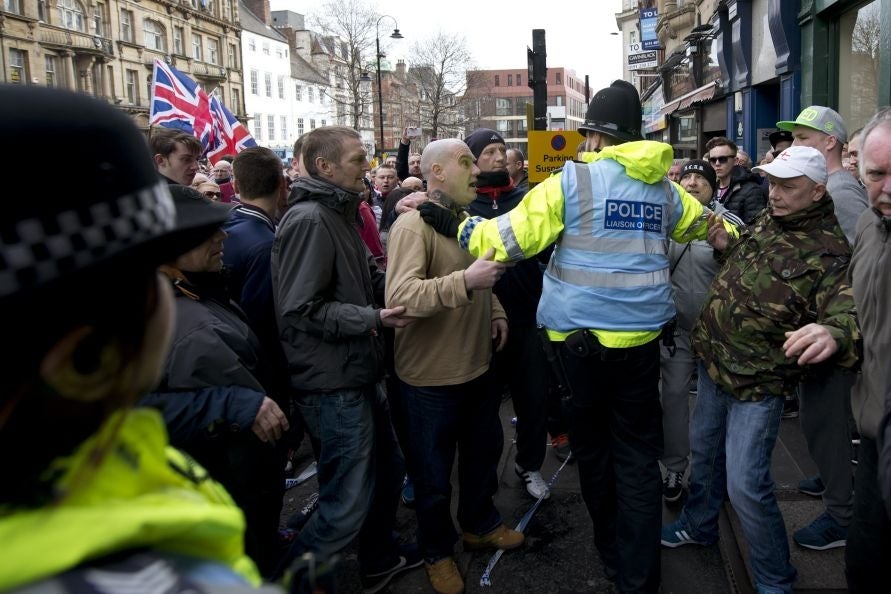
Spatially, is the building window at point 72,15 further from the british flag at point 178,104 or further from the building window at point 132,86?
the british flag at point 178,104

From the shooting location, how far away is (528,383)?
4.19m

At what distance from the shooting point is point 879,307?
232 centimetres

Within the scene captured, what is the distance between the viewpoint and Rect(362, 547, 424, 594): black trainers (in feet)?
11.0

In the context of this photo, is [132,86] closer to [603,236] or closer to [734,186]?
[734,186]

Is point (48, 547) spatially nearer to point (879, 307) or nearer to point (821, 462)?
point (879, 307)

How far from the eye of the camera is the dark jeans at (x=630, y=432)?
2.92 m

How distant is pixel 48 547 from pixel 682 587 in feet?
10.4

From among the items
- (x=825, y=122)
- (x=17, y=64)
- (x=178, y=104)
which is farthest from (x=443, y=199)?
(x=17, y=64)

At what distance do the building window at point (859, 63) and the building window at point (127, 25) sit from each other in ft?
143

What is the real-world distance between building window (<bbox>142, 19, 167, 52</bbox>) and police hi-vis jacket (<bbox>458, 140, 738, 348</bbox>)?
4917cm

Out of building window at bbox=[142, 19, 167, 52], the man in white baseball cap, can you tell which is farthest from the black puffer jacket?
building window at bbox=[142, 19, 167, 52]

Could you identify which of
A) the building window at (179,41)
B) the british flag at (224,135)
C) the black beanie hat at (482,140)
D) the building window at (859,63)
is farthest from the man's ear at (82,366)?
the building window at (179,41)

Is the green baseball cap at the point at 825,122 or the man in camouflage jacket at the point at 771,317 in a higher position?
the green baseball cap at the point at 825,122

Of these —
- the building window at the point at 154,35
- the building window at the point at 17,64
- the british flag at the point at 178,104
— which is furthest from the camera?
the building window at the point at 154,35
